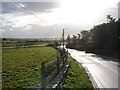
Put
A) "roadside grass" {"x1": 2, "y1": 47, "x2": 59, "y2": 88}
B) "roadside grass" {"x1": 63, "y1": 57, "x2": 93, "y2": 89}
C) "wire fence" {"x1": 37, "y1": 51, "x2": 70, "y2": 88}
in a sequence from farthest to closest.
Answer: "roadside grass" {"x1": 63, "y1": 57, "x2": 93, "y2": 89}
"roadside grass" {"x1": 2, "y1": 47, "x2": 59, "y2": 88}
"wire fence" {"x1": 37, "y1": 51, "x2": 70, "y2": 88}

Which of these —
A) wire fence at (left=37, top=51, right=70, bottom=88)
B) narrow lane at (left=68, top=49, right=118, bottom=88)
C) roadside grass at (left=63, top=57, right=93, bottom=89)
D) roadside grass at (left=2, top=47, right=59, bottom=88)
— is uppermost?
wire fence at (left=37, top=51, right=70, bottom=88)

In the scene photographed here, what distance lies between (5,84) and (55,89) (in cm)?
276

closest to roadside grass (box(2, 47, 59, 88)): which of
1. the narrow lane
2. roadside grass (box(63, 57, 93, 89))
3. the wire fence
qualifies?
the wire fence

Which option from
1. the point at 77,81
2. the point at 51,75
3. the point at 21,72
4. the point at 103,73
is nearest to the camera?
the point at 51,75

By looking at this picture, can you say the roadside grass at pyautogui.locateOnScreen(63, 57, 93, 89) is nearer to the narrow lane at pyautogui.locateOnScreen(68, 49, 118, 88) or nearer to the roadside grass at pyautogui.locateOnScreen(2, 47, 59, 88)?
the narrow lane at pyautogui.locateOnScreen(68, 49, 118, 88)

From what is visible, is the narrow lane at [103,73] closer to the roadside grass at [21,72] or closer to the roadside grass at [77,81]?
the roadside grass at [77,81]

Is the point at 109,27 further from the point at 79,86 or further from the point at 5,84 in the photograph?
the point at 5,84

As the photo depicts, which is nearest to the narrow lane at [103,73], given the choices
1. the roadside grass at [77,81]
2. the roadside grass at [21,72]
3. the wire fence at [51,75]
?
the roadside grass at [77,81]

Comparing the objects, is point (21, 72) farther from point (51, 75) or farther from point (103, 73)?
point (103, 73)

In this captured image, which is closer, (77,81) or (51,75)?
(51,75)

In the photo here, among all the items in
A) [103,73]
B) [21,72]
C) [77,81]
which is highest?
[21,72]

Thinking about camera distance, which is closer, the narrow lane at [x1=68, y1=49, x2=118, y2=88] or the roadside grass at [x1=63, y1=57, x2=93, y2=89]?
the roadside grass at [x1=63, y1=57, x2=93, y2=89]

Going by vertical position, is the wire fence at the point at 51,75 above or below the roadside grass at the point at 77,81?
above

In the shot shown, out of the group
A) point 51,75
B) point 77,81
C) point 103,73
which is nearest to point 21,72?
point 51,75
